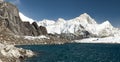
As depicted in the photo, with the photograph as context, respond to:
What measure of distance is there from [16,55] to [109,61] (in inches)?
1652

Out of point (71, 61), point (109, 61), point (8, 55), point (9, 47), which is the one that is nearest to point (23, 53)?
point (9, 47)

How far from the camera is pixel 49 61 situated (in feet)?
405

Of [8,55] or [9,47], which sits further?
[9,47]

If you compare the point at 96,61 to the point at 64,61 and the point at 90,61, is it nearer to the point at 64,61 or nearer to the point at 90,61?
the point at 90,61

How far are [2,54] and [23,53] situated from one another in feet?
86.3

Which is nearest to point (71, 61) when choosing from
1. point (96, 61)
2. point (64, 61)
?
point (64, 61)

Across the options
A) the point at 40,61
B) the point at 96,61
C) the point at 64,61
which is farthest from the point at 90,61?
the point at 40,61

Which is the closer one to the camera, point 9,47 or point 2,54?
point 2,54

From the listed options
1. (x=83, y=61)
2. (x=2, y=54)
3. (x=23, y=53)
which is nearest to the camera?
(x=2, y=54)

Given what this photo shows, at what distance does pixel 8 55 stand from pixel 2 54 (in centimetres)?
487

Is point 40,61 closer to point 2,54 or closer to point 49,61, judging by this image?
point 49,61

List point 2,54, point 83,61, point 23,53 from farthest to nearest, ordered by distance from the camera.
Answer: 1. point 23,53
2. point 83,61
3. point 2,54

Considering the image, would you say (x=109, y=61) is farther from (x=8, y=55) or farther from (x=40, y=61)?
(x=8, y=55)

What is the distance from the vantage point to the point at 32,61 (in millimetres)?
121062
